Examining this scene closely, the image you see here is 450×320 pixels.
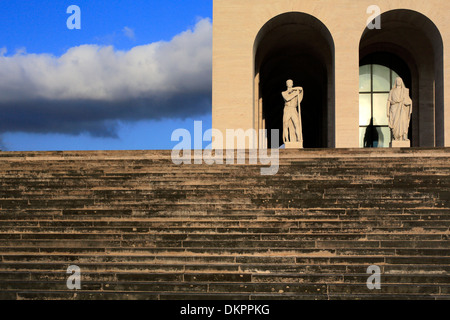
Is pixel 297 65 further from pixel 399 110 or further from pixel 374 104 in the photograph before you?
pixel 399 110

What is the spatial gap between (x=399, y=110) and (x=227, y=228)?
27.3 feet

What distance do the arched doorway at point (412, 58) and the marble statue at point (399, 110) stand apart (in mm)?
3404

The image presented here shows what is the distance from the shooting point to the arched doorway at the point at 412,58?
17250 millimetres

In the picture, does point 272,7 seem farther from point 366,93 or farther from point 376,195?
point 376,195

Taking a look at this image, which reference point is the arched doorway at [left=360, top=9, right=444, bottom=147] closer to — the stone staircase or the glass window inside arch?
the glass window inside arch

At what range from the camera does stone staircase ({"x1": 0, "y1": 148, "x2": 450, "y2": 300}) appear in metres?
6.55

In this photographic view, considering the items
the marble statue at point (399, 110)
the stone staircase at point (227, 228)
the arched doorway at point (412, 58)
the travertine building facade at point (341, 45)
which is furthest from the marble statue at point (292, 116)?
the arched doorway at point (412, 58)

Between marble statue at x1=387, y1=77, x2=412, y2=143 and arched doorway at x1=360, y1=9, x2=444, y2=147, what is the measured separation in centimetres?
340

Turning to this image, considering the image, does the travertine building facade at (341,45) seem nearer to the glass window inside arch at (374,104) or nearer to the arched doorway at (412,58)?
the arched doorway at (412,58)

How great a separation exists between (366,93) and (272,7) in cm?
601

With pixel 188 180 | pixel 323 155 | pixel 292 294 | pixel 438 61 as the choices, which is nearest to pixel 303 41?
pixel 438 61
